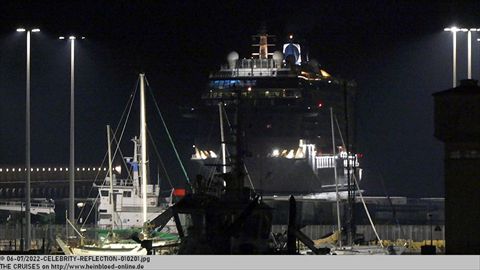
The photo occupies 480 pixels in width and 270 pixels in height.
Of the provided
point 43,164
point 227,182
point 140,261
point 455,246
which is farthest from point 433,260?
point 43,164

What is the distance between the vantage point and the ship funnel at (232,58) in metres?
29.6

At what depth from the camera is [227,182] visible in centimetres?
1464

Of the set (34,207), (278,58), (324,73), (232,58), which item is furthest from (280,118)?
(34,207)

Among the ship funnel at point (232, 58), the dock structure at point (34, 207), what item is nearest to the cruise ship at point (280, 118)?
the ship funnel at point (232, 58)

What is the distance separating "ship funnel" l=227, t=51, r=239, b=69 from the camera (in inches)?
1165

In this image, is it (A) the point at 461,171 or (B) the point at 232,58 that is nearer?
(A) the point at 461,171

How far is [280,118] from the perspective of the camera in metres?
31.4

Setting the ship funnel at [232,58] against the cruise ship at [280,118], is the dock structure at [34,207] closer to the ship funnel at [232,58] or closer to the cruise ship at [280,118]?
the cruise ship at [280,118]

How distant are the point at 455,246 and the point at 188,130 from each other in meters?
22.0

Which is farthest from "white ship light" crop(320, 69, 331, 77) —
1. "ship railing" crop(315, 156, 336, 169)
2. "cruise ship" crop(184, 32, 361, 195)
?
"ship railing" crop(315, 156, 336, 169)

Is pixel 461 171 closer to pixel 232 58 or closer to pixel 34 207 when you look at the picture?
pixel 232 58

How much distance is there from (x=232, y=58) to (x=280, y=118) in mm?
2446

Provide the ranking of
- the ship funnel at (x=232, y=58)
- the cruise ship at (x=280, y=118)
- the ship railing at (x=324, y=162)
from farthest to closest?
the ship railing at (x=324, y=162)
the cruise ship at (x=280, y=118)
the ship funnel at (x=232, y=58)

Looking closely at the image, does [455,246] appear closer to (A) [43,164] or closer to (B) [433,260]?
(B) [433,260]
